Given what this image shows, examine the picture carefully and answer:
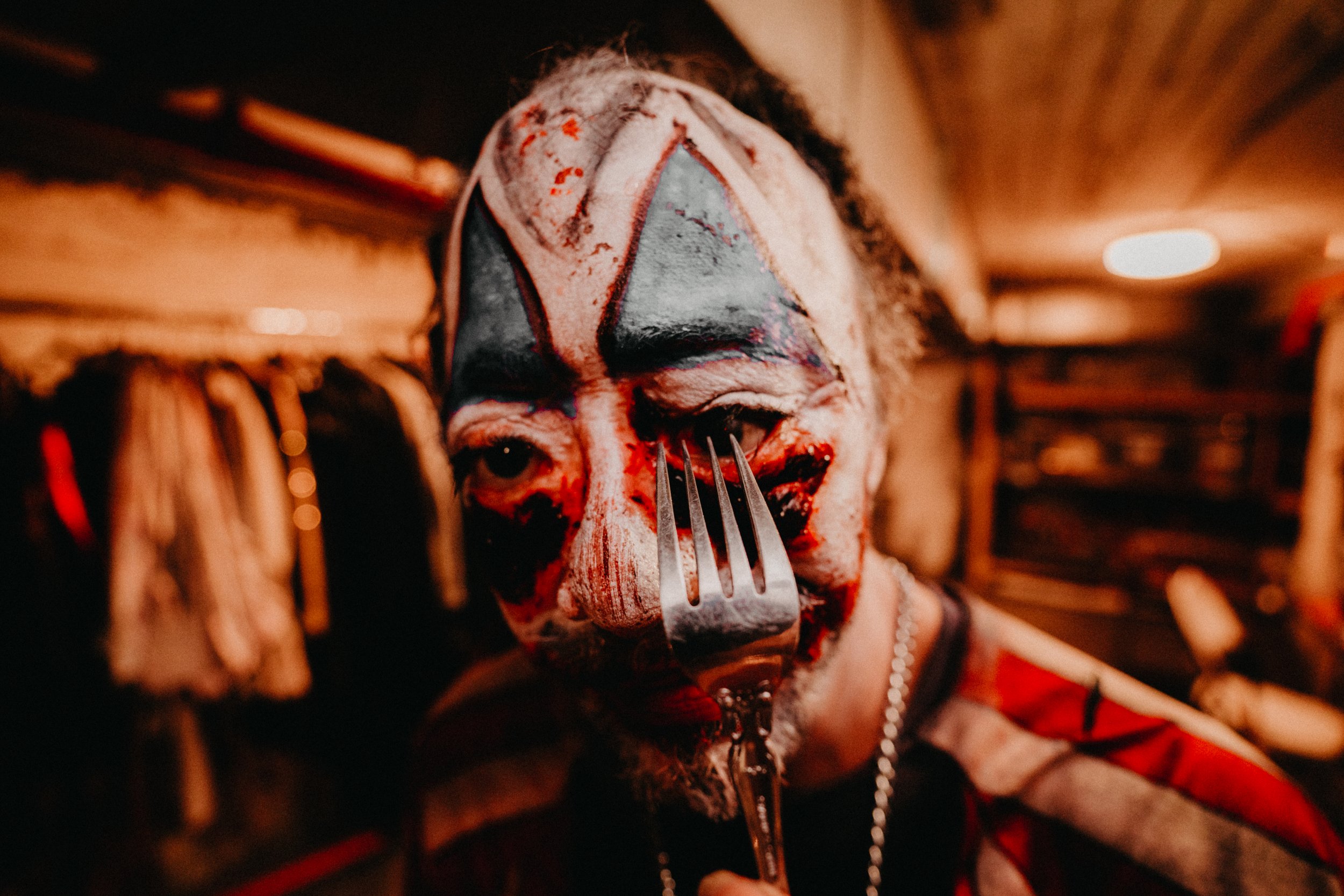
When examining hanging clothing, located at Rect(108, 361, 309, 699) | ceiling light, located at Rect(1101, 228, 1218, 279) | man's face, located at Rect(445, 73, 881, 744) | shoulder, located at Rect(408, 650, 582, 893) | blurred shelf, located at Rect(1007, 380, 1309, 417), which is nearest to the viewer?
man's face, located at Rect(445, 73, 881, 744)

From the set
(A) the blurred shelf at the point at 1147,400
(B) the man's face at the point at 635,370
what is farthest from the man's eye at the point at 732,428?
(A) the blurred shelf at the point at 1147,400

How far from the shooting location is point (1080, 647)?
4383mm

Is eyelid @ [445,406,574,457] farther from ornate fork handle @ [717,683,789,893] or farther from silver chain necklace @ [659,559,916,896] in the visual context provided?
silver chain necklace @ [659,559,916,896]

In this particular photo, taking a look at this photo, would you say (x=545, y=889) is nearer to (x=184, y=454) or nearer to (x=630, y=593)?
(x=630, y=593)

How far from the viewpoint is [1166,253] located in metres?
1.48

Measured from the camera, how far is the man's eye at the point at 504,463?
0.69 metres

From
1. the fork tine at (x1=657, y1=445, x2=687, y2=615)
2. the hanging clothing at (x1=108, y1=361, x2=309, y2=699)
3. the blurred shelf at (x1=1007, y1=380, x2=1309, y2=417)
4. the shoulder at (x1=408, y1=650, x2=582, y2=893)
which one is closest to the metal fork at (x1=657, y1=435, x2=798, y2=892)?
the fork tine at (x1=657, y1=445, x2=687, y2=615)

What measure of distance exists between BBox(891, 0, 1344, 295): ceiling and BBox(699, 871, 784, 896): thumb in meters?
1.31

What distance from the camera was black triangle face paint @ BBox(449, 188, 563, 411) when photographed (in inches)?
25.5

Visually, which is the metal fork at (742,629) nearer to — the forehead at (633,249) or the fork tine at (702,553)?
the fork tine at (702,553)

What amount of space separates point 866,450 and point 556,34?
0.85 m

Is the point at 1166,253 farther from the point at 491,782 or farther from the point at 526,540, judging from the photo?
the point at 491,782

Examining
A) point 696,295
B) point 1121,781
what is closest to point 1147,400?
point 1121,781

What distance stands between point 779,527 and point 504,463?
392mm
